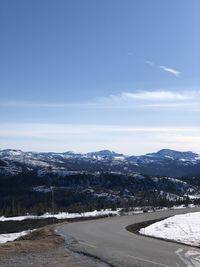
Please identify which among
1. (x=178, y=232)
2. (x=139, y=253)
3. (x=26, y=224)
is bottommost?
(x=26, y=224)

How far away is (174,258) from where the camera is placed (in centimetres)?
2614

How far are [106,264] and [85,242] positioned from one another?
12336 mm

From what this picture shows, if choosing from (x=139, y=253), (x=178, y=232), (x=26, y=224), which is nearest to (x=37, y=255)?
(x=139, y=253)

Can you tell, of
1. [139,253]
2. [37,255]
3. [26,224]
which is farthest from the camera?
[26,224]

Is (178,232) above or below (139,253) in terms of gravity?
below

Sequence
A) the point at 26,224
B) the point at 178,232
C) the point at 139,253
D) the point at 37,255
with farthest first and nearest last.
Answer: the point at 26,224 → the point at 178,232 → the point at 139,253 → the point at 37,255

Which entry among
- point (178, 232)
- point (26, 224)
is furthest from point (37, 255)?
point (26, 224)

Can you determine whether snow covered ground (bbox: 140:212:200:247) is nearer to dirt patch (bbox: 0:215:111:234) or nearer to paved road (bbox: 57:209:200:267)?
paved road (bbox: 57:209:200:267)

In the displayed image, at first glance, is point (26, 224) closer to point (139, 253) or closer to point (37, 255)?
Result: point (37, 255)

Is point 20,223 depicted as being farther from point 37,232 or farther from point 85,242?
point 85,242

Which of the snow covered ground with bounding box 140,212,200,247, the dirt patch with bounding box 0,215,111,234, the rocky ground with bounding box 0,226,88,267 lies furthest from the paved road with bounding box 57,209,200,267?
the dirt patch with bounding box 0,215,111,234

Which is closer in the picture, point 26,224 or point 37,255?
point 37,255

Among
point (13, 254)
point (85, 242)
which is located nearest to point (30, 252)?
point (13, 254)

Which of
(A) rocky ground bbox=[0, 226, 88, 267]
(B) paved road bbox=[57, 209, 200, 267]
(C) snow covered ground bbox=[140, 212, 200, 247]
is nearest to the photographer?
(B) paved road bbox=[57, 209, 200, 267]
